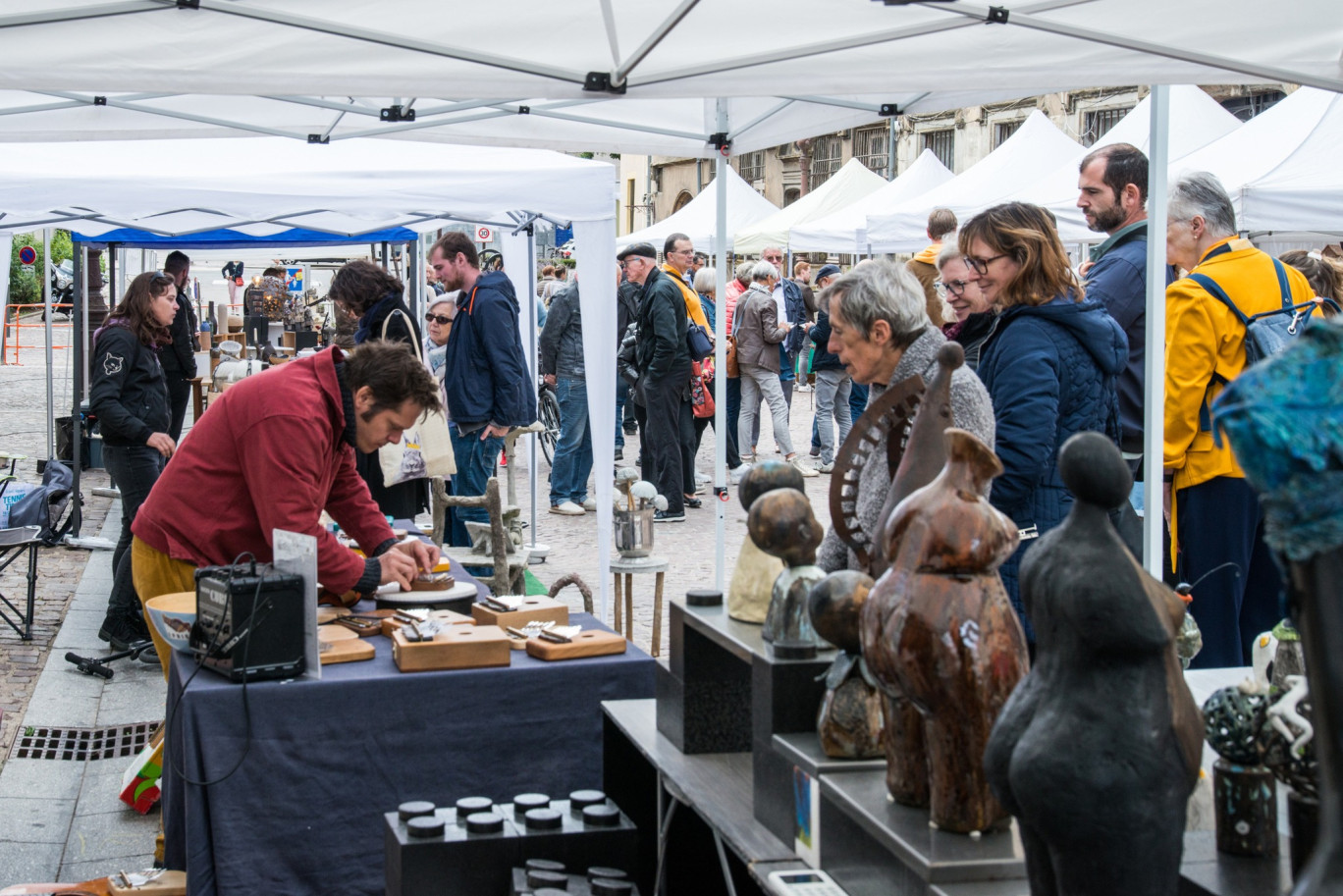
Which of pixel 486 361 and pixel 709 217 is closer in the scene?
pixel 486 361

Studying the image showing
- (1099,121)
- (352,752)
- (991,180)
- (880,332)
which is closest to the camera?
(880,332)

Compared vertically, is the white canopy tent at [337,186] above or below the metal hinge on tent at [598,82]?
above

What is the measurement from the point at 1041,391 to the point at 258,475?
1884 millimetres

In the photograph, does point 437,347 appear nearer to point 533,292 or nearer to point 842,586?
point 533,292

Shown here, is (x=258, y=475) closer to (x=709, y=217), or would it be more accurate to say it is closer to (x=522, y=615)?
(x=522, y=615)

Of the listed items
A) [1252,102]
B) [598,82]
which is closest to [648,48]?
[598,82]

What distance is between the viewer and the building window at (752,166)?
3581 centimetres

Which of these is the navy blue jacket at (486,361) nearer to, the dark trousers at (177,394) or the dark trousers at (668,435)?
the dark trousers at (668,435)

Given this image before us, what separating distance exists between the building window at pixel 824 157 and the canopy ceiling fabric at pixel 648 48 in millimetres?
28323

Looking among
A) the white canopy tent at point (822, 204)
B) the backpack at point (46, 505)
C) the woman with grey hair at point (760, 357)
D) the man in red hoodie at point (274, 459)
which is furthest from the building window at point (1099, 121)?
the man in red hoodie at point (274, 459)

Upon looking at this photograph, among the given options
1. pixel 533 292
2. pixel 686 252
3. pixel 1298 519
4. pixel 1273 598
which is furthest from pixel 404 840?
pixel 686 252

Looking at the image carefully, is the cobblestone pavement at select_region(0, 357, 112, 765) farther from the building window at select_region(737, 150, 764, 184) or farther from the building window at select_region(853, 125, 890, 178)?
the building window at select_region(737, 150, 764, 184)

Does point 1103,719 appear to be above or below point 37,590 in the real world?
above

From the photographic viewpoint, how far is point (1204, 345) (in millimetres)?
3672
